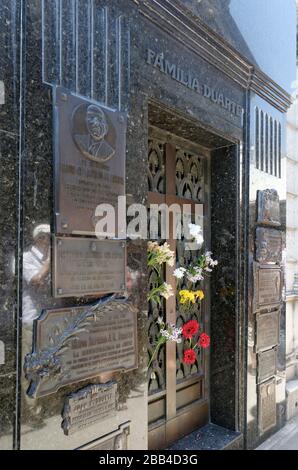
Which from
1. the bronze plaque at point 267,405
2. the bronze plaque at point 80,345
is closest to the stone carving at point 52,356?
the bronze plaque at point 80,345

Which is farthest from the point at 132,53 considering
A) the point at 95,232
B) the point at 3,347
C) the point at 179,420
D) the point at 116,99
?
the point at 179,420

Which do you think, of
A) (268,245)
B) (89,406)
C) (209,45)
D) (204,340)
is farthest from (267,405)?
(209,45)

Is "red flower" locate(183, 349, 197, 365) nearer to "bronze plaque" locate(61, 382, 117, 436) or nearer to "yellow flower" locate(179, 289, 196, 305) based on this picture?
"yellow flower" locate(179, 289, 196, 305)

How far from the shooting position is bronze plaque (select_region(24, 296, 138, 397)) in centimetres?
237

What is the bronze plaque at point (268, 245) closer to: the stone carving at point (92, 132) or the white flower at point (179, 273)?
the white flower at point (179, 273)

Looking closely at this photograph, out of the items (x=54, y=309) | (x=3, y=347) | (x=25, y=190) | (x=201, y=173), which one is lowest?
(x=3, y=347)

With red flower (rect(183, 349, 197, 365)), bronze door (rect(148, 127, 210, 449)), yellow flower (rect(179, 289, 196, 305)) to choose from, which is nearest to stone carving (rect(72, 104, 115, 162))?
bronze door (rect(148, 127, 210, 449))

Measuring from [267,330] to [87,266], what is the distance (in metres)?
2.82

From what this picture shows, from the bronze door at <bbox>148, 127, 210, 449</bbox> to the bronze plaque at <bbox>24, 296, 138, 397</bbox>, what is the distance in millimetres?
874

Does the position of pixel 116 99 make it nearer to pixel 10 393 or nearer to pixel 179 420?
pixel 10 393

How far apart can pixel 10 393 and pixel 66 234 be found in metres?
0.95

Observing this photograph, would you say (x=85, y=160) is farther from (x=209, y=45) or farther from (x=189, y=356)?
(x=189, y=356)

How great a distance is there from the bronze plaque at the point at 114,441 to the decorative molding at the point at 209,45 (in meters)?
3.05

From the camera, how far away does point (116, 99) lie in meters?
2.94
